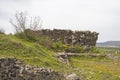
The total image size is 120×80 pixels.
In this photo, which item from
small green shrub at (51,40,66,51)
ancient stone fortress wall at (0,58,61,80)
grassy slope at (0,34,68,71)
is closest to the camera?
ancient stone fortress wall at (0,58,61,80)

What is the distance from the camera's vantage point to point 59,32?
35.3m

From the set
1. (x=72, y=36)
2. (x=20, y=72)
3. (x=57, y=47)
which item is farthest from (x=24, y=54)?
(x=72, y=36)

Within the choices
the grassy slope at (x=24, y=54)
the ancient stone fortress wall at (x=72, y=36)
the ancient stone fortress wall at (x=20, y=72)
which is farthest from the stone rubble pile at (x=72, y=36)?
the ancient stone fortress wall at (x=20, y=72)

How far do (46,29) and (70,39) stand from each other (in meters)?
1.91

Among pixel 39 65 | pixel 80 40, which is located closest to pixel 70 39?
pixel 80 40

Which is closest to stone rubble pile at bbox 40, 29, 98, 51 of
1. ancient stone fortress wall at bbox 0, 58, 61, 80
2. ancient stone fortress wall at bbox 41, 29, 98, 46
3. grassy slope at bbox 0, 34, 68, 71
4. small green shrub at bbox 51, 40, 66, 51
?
ancient stone fortress wall at bbox 41, 29, 98, 46

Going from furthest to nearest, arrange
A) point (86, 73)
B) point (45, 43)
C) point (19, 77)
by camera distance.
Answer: point (45, 43) → point (86, 73) → point (19, 77)

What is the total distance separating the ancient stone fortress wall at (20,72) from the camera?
15.2 metres

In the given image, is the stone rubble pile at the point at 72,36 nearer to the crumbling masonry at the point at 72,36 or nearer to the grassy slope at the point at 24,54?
the crumbling masonry at the point at 72,36

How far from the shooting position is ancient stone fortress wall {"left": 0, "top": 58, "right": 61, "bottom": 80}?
1519cm

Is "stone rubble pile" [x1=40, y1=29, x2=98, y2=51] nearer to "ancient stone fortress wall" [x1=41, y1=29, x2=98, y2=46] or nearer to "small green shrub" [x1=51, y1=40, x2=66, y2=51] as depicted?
"ancient stone fortress wall" [x1=41, y1=29, x2=98, y2=46]

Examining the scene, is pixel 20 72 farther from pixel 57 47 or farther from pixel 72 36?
pixel 72 36

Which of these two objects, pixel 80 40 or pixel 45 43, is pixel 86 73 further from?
pixel 80 40

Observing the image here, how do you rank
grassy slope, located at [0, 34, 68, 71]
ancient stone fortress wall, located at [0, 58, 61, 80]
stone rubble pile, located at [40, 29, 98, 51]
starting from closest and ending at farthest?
ancient stone fortress wall, located at [0, 58, 61, 80] → grassy slope, located at [0, 34, 68, 71] → stone rubble pile, located at [40, 29, 98, 51]
